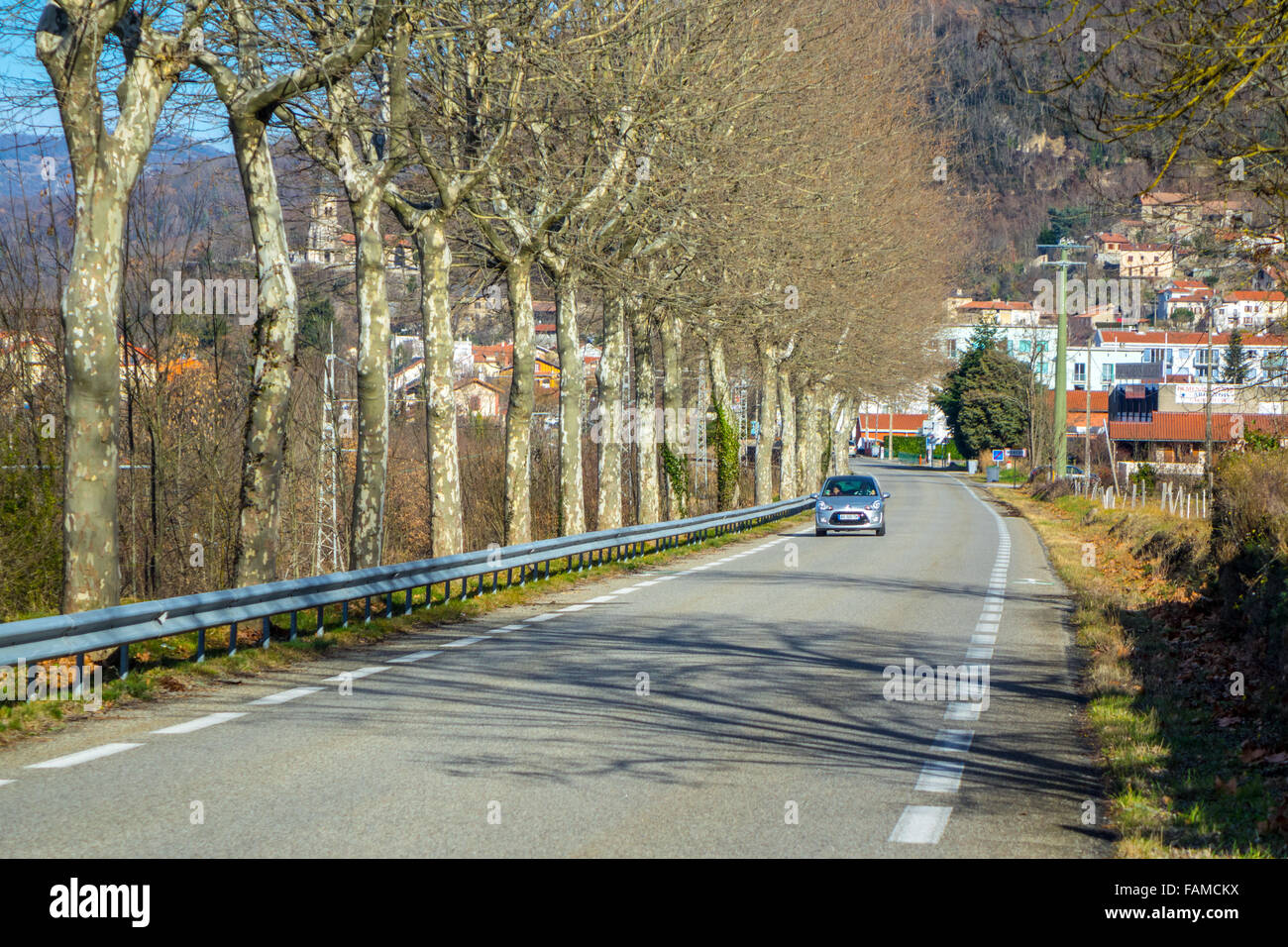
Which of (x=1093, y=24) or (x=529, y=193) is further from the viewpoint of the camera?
(x=529, y=193)

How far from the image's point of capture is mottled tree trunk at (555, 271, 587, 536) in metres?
28.2

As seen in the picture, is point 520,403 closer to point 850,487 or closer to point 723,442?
point 850,487

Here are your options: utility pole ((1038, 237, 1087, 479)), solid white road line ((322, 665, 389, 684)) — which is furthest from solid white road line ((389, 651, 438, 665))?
utility pole ((1038, 237, 1087, 479))

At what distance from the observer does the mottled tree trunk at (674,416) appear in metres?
37.7

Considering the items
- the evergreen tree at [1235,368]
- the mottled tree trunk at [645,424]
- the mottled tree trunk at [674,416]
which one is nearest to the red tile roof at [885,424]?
the evergreen tree at [1235,368]

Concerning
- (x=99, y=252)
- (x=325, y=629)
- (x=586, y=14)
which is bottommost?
(x=325, y=629)

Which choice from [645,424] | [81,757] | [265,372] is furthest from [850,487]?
[81,757]

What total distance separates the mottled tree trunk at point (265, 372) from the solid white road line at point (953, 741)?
8.05 meters

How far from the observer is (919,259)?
6006 cm

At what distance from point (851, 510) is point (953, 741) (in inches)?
1082

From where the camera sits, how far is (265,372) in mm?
15055
